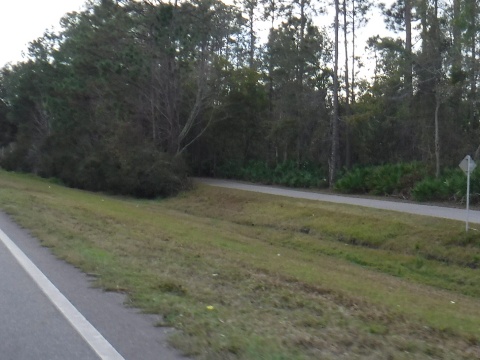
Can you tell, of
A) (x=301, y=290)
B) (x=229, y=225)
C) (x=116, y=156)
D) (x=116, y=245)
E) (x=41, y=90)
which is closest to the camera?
(x=301, y=290)

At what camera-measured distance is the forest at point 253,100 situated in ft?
120

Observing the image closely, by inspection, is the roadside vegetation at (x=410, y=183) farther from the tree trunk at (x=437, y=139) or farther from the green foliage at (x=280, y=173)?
the green foliage at (x=280, y=173)

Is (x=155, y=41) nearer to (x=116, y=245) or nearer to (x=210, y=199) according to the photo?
(x=210, y=199)

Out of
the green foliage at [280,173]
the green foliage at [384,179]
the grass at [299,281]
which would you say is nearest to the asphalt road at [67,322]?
→ the grass at [299,281]

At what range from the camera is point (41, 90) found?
62.5 metres

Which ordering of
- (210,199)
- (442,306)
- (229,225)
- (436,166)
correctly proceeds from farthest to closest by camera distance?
(210,199)
(436,166)
(229,225)
(442,306)

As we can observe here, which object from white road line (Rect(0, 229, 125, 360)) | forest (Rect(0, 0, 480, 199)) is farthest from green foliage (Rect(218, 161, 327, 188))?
white road line (Rect(0, 229, 125, 360))

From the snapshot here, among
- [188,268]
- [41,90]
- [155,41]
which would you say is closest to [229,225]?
[155,41]

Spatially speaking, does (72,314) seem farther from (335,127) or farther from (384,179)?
(335,127)

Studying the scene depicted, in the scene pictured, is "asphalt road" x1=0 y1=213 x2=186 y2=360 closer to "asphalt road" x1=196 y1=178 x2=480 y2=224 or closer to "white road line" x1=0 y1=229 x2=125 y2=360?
"white road line" x1=0 y1=229 x2=125 y2=360

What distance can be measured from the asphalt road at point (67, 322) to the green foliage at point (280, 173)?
34780mm

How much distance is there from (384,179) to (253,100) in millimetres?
18886

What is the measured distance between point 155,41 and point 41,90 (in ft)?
81.4

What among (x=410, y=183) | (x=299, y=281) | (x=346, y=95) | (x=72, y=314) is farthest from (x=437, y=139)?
(x=72, y=314)
